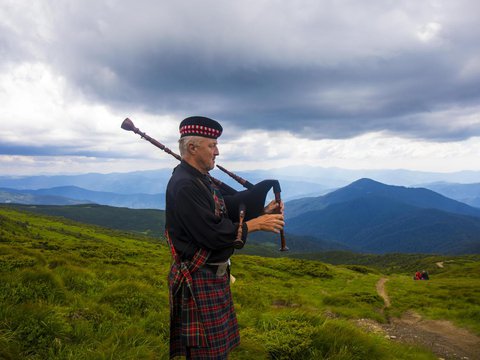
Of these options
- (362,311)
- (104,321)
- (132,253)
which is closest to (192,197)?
(104,321)

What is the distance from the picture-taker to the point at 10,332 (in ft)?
17.2

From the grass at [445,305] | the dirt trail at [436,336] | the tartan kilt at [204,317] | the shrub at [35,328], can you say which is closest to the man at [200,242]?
the tartan kilt at [204,317]

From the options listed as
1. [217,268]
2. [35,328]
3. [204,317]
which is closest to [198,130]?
[217,268]

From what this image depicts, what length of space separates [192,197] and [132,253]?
4353cm

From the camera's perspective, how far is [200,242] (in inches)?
146

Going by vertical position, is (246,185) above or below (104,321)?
above

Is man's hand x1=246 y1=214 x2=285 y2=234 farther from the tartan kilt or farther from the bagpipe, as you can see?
the tartan kilt

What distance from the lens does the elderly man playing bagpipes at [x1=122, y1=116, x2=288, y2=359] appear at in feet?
12.3

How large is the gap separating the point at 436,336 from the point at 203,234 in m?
16.1

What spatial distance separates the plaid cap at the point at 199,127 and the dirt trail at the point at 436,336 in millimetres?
11550

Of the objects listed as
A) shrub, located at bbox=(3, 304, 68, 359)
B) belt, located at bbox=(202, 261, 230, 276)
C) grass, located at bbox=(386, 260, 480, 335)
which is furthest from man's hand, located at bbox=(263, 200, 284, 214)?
grass, located at bbox=(386, 260, 480, 335)

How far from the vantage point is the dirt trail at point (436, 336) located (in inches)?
478

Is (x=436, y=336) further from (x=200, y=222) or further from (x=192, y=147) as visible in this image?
(x=192, y=147)

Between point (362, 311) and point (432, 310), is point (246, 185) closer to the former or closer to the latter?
point (362, 311)
